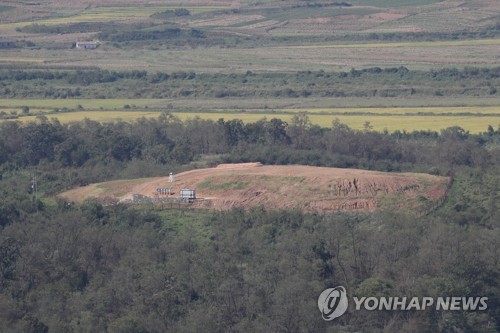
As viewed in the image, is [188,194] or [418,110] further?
[418,110]

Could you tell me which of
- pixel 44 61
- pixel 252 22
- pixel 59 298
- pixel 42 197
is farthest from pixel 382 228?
pixel 252 22

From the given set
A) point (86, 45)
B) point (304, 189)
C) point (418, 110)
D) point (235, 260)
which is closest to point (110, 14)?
point (86, 45)

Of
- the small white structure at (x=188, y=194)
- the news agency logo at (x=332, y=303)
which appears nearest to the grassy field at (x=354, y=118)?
the small white structure at (x=188, y=194)

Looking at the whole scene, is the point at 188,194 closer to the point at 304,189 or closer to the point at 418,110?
the point at 304,189

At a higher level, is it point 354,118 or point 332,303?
point 332,303

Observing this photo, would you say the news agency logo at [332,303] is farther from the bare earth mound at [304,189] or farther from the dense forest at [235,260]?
the bare earth mound at [304,189]

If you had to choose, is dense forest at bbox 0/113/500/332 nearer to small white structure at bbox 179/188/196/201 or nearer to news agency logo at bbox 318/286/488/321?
news agency logo at bbox 318/286/488/321

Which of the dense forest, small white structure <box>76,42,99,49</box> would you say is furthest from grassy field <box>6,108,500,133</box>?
small white structure <box>76,42,99,49</box>
